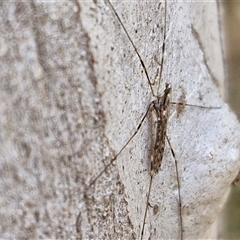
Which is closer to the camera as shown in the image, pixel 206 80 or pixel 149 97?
pixel 149 97

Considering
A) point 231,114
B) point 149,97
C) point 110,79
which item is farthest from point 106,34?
point 231,114

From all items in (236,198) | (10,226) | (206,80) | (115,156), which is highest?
(236,198)

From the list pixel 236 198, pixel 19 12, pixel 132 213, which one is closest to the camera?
pixel 19 12

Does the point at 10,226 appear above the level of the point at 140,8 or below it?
below

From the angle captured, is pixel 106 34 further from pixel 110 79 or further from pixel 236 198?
pixel 236 198

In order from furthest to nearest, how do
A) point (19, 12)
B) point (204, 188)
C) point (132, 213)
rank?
point (204, 188), point (132, 213), point (19, 12)

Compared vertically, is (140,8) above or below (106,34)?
above

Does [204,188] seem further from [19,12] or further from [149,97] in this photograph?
[19,12]

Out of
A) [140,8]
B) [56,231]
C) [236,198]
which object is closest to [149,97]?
[140,8]

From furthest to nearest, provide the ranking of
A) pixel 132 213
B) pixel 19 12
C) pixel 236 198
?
pixel 236 198
pixel 132 213
pixel 19 12
